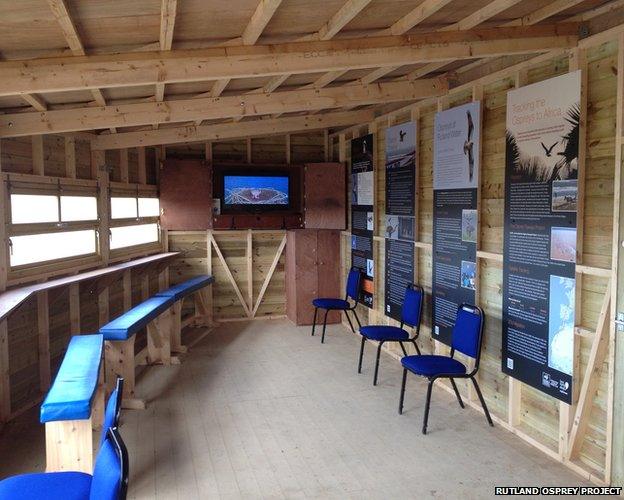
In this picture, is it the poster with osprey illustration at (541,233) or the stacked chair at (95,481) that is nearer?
the stacked chair at (95,481)

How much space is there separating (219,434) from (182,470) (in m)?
0.59

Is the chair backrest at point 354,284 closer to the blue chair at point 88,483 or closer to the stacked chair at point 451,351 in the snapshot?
the stacked chair at point 451,351

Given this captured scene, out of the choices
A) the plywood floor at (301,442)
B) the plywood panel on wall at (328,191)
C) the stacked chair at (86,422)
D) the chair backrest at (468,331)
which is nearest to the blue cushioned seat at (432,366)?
the chair backrest at (468,331)

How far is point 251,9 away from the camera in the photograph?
116 inches

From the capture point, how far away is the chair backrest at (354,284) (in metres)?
6.86

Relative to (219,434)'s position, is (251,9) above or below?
above

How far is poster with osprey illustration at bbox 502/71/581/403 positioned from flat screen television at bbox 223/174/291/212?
435 centimetres

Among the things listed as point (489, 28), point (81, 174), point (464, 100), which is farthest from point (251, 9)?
point (81, 174)

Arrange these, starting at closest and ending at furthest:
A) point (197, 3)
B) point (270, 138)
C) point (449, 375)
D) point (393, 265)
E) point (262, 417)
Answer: point (197, 3)
point (449, 375)
point (262, 417)
point (393, 265)
point (270, 138)

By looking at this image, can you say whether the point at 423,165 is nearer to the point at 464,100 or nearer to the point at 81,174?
the point at 464,100

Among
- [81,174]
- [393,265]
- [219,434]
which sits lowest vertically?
[219,434]

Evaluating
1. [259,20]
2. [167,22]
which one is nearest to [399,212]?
[259,20]

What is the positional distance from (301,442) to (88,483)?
1.81 m

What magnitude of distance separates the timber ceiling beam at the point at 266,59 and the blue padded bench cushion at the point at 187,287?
3.21 metres
